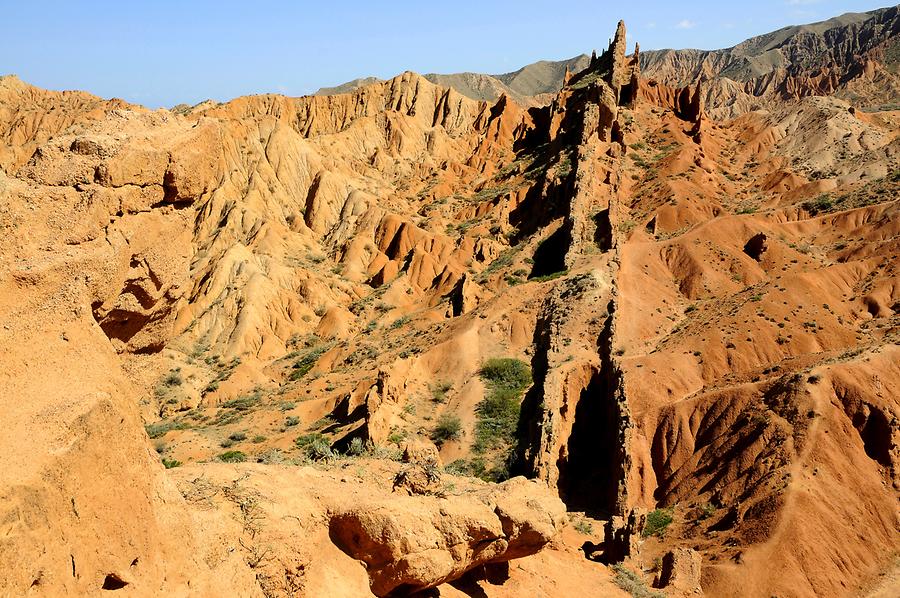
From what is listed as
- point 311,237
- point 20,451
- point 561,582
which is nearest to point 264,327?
point 311,237

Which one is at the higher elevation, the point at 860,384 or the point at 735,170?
the point at 735,170

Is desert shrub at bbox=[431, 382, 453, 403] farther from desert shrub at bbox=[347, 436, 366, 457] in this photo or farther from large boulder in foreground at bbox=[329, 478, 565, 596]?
large boulder in foreground at bbox=[329, 478, 565, 596]

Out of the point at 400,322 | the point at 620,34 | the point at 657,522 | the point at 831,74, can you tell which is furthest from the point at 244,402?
the point at 831,74

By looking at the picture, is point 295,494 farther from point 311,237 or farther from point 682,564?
point 311,237

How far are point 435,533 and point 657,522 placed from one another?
16.7 m

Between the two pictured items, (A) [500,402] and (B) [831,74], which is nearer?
(A) [500,402]

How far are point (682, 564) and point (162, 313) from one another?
18317mm

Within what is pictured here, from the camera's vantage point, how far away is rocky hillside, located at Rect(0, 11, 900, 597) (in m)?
7.92

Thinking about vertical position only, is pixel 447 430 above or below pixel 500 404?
below

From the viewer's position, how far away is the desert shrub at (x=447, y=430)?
3005 cm

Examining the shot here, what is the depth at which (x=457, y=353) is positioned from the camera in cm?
3572

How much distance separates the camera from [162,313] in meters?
9.51

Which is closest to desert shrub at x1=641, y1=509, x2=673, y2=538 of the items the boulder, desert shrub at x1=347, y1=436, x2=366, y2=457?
the boulder

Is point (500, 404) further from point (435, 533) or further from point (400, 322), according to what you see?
point (435, 533)
